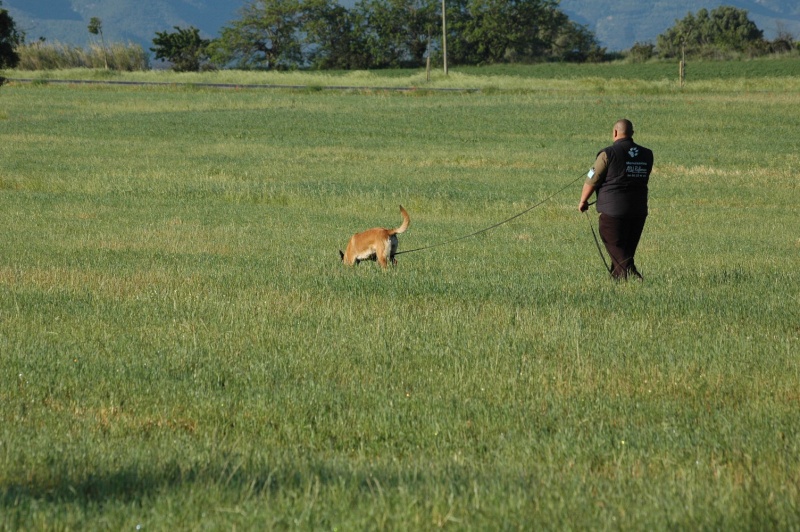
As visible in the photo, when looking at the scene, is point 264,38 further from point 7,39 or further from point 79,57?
point 7,39

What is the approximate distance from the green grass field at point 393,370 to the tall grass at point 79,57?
75.9 metres

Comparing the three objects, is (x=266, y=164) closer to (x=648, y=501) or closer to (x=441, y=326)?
(x=441, y=326)

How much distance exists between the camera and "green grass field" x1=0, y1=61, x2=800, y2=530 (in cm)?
390

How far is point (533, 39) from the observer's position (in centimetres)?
9606

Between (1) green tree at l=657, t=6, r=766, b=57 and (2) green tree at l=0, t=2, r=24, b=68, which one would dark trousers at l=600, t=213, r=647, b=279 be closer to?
(2) green tree at l=0, t=2, r=24, b=68

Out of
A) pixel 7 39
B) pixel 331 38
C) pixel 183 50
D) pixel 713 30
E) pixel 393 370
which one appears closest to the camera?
pixel 393 370

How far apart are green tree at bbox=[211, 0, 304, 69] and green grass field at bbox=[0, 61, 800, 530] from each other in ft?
261

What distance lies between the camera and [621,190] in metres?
10.4

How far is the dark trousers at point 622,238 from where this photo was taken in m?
10.5

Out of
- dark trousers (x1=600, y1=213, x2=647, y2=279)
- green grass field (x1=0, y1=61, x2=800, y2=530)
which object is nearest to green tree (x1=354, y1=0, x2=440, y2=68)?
green grass field (x1=0, y1=61, x2=800, y2=530)

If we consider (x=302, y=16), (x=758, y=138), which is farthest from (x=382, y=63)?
(x=758, y=138)

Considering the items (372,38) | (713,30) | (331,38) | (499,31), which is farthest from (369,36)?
(713,30)

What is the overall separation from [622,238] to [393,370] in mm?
4974

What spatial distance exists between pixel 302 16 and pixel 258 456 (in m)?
99.3
